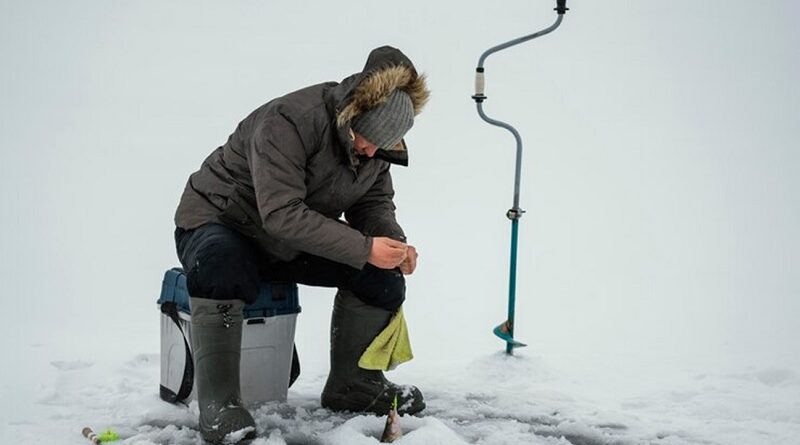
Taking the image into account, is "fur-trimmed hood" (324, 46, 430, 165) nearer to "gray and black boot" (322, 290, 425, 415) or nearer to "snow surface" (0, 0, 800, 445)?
"gray and black boot" (322, 290, 425, 415)

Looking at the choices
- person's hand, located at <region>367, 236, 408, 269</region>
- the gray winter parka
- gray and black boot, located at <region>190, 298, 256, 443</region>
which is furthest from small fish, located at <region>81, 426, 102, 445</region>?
person's hand, located at <region>367, 236, 408, 269</region>

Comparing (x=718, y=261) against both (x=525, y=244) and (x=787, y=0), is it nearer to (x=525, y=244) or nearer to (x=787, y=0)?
(x=525, y=244)

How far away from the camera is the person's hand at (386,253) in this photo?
8.54 ft

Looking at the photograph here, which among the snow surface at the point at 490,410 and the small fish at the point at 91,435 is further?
the snow surface at the point at 490,410

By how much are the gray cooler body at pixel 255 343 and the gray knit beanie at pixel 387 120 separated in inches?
23.3

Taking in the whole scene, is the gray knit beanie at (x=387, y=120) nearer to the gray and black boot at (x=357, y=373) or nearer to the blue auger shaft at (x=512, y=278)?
the gray and black boot at (x=357, y=373)

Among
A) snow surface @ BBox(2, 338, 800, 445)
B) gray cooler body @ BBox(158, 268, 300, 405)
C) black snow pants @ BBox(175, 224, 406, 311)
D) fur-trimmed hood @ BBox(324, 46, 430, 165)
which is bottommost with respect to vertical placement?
snow surface @ BBox(2, 338, 800, 445)

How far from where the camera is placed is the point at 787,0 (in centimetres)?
897

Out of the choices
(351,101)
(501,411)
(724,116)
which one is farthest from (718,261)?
(351,101)

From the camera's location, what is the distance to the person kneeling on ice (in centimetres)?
252

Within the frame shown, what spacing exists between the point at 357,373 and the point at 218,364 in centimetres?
55

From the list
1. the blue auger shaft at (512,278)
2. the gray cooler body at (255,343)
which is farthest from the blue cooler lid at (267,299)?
the blue auger shaft at (512,278)

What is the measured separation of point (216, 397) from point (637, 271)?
405cm

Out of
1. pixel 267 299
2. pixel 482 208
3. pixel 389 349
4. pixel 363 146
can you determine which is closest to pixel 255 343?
pixel 267 299
